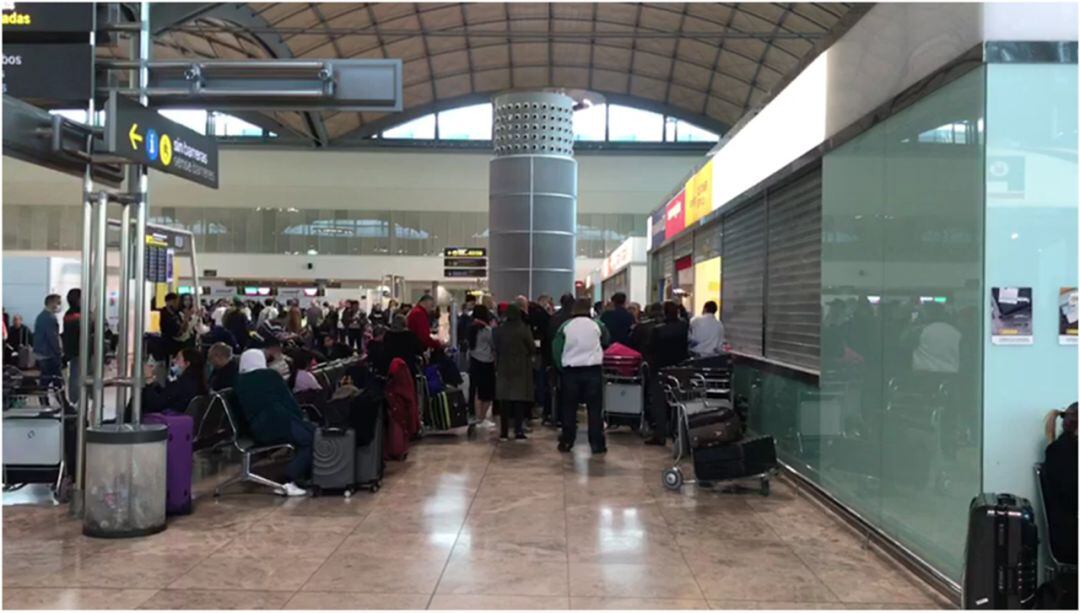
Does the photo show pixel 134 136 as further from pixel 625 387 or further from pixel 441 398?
pixel 625 387

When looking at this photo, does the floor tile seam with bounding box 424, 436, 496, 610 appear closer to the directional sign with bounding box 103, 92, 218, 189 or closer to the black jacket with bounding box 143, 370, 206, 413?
the black jacket with bounding box 143, 370, 206, 413

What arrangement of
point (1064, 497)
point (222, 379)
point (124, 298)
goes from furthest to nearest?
point (222, 379), point (124, 298), point (1064, 497)

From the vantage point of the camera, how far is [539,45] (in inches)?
1470

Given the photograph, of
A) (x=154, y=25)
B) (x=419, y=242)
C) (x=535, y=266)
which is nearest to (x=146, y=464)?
(x=154, y=25)

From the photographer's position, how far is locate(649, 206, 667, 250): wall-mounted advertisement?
16.6 meters

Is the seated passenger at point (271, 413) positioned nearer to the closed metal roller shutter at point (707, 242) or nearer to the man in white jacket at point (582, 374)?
the man in white jacket at point (582, 374)

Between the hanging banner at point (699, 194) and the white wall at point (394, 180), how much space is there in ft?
97.9

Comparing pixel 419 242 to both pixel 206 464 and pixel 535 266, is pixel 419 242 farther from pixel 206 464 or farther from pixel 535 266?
pixel 206 464

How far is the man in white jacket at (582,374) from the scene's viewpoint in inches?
365

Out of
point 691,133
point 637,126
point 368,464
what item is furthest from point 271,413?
point 691,133

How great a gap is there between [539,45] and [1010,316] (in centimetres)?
3470

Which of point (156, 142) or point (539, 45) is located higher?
point (539, 45)

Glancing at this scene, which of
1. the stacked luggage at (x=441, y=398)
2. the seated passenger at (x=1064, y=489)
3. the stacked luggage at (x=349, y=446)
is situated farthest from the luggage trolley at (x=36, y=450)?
the seated passenger at (x=1064, y=489)

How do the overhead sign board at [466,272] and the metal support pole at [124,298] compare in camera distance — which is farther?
the overhead sign board at [466,272]
